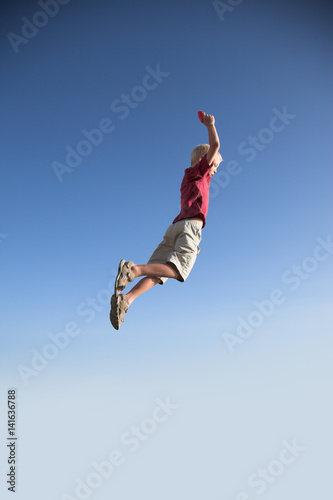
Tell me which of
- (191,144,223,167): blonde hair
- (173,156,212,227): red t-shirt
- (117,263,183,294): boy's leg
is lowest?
(117,263,183,294): boy's leg

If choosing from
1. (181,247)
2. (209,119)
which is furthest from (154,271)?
(209,119)

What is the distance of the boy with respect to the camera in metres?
5.00

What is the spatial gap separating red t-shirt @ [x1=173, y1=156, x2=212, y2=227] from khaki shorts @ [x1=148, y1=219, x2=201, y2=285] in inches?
4.3

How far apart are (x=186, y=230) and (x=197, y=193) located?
477 mm

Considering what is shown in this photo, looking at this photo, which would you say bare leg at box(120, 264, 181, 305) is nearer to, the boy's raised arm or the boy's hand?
the boy's raised arm

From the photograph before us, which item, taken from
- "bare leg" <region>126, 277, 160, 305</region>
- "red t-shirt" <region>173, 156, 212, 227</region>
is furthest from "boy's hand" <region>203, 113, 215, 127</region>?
"bare leg" <region>126, 277, 160, 305</region>

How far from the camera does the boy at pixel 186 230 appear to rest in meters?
5.00

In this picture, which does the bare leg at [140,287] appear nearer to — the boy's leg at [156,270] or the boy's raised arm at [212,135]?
the boy's leg at [156,270]

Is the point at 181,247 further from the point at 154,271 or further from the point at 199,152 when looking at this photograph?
the point at 199,152

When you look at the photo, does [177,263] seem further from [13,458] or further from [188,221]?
[13,458]

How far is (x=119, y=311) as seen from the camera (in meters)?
4.62

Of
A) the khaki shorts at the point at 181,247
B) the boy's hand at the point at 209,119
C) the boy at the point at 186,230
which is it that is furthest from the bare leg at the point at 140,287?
the boy's hand at the point at 209,119

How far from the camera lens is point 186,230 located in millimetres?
5242

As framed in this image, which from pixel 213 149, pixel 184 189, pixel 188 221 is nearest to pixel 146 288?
pixel 188 221
